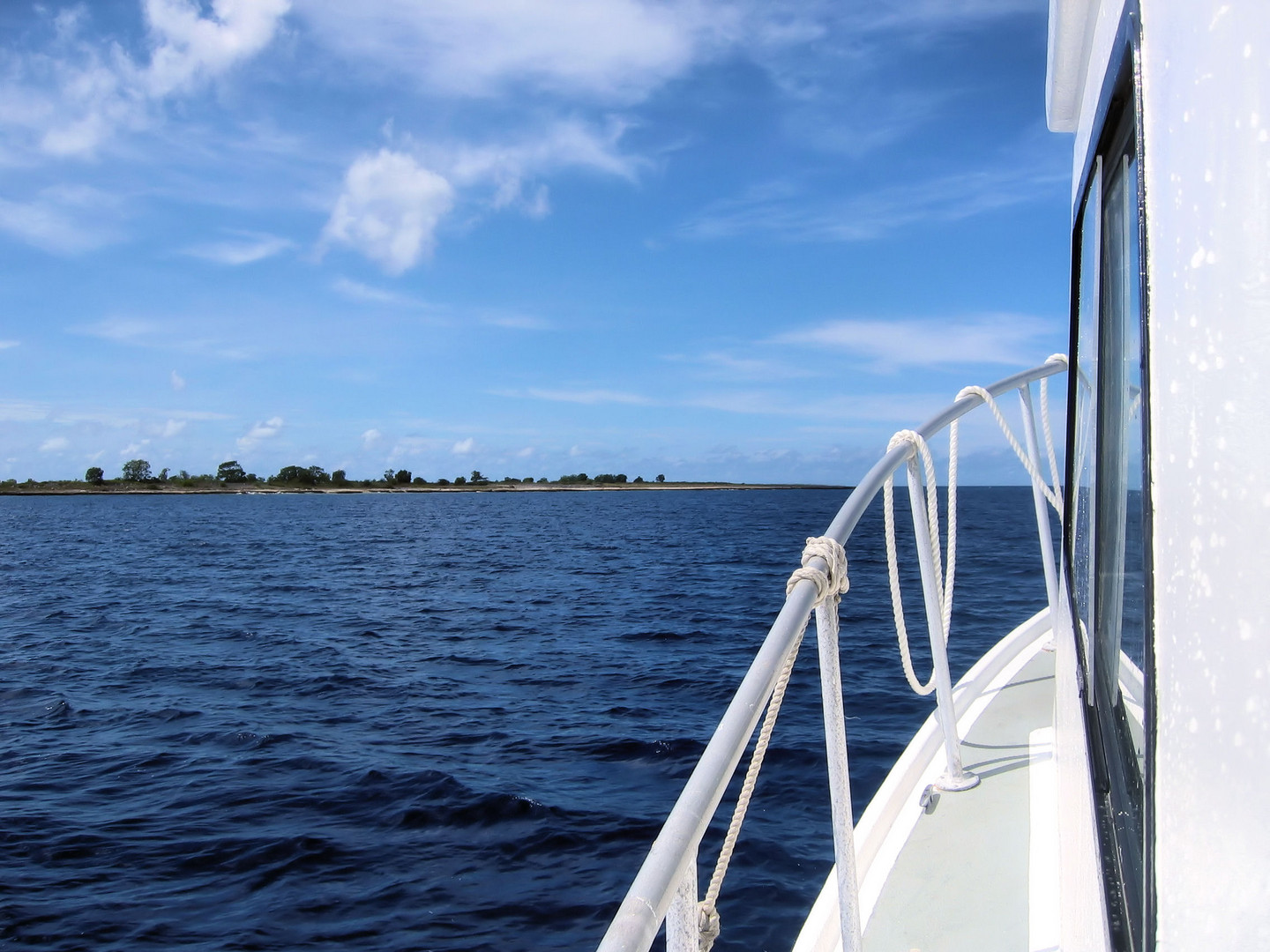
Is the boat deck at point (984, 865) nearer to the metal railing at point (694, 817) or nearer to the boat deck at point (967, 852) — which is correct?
the boat deck at point (967, 852)

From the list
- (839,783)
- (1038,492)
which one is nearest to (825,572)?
(839,783)

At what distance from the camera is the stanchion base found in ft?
9.20

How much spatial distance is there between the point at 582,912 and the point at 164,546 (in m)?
35.2

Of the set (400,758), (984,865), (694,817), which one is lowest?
(400,758)

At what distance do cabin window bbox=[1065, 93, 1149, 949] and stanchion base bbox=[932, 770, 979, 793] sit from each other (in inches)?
30.0

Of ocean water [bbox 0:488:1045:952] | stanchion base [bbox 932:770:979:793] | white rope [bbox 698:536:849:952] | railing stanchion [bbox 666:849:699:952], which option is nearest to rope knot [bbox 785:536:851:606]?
white rope [bbox 698:536:849:952]

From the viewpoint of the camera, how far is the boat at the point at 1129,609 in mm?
607

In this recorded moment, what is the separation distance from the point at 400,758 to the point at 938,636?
607 cm

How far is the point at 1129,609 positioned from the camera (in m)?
1.31

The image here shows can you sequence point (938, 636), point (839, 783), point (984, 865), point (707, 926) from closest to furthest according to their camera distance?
1. point (707, 926)
2. point (839, 783)
3. point (984, 865)
4. point (938, 636)

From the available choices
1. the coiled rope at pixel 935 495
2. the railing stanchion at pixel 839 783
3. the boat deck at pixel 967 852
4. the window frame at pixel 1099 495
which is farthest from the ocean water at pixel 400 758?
the railing stanchion at pixel 839 783

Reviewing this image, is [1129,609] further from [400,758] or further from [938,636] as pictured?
[400,758]

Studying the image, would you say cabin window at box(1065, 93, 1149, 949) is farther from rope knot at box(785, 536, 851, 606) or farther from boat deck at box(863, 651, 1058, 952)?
boat deck at box(863, 651, 1058, 952)

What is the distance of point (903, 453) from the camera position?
210cm
